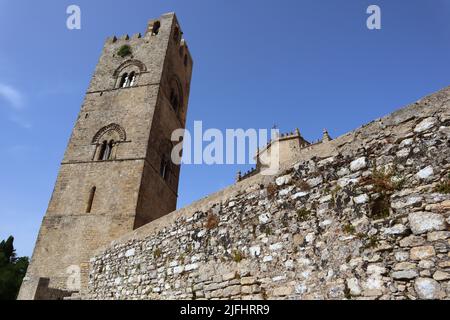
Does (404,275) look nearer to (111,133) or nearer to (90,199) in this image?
(90,199)

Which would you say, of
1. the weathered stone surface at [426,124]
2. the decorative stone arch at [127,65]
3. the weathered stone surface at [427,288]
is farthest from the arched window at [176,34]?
the weathered stone surface at [427,288]

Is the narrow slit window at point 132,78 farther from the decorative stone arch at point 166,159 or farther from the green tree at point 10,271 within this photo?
the green tree at point 10,271

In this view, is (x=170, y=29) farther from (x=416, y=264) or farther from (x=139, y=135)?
(x=416, y=264)

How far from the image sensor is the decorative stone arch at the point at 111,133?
1511 cm

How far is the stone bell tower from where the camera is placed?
12.5 m

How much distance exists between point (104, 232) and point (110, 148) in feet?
14.0

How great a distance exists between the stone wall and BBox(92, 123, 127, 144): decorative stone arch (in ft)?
33.6

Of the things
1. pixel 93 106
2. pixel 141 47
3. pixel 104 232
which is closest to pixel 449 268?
pixel 104 232

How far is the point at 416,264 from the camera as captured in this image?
10.2 ft

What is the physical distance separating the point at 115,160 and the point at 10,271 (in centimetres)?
2031

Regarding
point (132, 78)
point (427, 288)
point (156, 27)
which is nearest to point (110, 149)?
point (132, 78)

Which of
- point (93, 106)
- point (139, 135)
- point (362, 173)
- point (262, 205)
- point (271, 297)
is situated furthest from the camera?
point (93, 106)

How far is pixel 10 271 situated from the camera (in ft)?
88.0

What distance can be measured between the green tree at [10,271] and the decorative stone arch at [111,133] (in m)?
16.6
